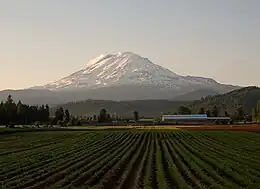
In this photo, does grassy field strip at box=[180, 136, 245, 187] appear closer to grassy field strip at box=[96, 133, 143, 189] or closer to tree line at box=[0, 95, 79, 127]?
grassy field strip at box=[96, 133, 143, 189]

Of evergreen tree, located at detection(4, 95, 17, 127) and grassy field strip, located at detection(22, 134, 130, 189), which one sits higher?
evergreen tree, located at detection(4, 95, 17, 127)

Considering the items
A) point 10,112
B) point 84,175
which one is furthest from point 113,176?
point 10,112

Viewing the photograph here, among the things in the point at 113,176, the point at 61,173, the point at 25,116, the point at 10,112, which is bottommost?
the point at 113,176

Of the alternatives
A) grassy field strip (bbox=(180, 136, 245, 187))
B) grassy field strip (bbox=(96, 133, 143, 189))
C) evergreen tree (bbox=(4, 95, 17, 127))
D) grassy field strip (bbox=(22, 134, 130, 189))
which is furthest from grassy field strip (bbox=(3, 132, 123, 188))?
evergreen tree (bbox=(4, 95, 17, 127))

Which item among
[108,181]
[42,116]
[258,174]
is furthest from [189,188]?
[42,116]

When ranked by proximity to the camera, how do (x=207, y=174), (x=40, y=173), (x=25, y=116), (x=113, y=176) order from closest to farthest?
1. (x=113, y=176)
2. (x=207, y=174)
3. (x=40, y=173)
4. (x=25, y=116)

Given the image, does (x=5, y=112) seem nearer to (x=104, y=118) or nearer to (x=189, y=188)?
A: (x=104, y=118)

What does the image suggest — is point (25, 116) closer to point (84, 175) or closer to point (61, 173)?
point (61, 173)

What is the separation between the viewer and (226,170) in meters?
31.0

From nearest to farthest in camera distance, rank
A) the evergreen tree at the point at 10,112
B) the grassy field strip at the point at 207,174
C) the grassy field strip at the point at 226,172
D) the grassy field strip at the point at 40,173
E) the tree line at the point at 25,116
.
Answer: the grassy field strip at the point at 207,174, the grassy field strip at the point at 40,173, the grassy field strip at the point at 226,172, the tree line at the point at 25,116, the evergreen tree at the point at 10,112

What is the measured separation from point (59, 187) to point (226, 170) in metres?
11.6

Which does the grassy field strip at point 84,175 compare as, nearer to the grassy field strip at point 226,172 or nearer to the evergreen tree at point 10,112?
the grassy field strip at point 226,172

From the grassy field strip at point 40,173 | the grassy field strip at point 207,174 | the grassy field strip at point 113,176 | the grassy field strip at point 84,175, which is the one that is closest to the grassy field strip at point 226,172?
the grassy field strip at point 207,174

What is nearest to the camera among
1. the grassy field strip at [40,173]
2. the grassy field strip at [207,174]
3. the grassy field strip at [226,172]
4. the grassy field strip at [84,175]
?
the grassy field strip at [207,174]
